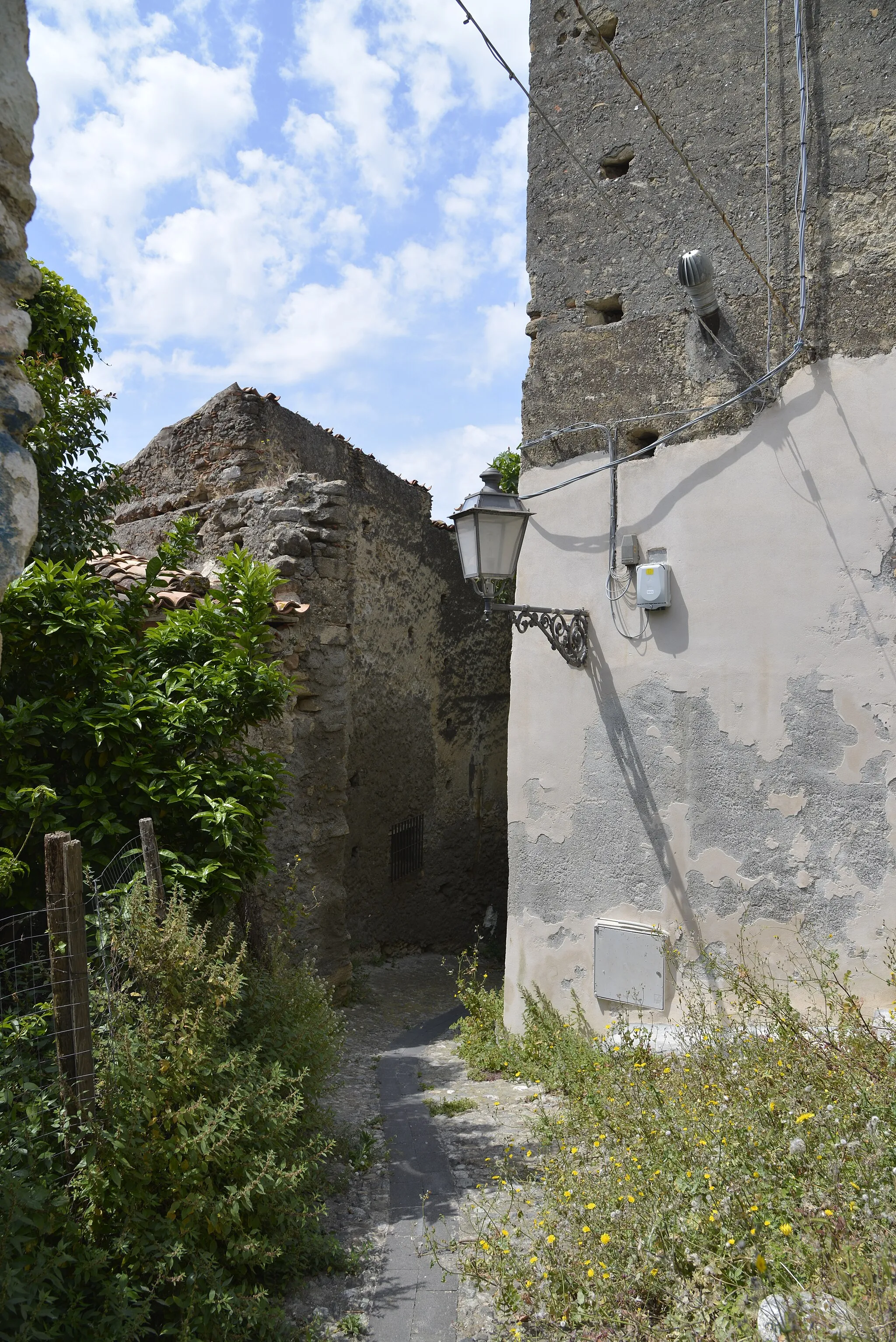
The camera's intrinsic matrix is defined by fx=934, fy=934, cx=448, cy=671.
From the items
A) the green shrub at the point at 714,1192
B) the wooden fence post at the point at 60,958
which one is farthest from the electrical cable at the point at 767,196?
the wooden fence post at the point at 60,958

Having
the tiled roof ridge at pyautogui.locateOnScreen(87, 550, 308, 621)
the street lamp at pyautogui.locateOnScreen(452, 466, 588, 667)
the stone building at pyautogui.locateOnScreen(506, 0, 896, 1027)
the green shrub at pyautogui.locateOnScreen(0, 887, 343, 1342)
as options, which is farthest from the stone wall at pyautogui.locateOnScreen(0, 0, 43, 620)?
the stone building at pyautogui.locateOnScreen(506, 0, 896, 1027)

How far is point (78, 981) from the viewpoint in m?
3.05

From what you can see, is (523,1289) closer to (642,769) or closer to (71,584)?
(642,769)

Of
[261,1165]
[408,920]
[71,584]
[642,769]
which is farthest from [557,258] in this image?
[408,920]

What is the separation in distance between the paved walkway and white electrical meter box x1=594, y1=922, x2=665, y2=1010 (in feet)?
4.10

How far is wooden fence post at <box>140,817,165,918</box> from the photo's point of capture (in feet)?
12.1

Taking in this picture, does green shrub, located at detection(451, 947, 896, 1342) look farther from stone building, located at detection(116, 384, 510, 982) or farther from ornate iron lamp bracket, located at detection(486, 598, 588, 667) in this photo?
ornate iron lamp bracket, located at detection(486, 598, 588, 667)

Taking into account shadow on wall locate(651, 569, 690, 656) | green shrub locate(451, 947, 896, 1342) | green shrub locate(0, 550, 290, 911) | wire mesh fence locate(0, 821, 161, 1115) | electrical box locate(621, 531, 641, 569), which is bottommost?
green shrub locate(451, 947, 896, 1342)

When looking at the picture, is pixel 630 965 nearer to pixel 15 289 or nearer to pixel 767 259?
pixel 767 259

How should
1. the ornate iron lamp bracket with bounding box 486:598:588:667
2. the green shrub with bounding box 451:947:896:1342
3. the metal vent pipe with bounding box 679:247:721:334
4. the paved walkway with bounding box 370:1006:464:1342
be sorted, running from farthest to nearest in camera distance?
the ornate iron lamp bracket with bounding box 486:598:588:667, the metal vent pipe with bounding box 679:247:721:334, the paved walkway with bounding box 370:1006:464:1342, the green shrub with bounding box 451:947:896:1342

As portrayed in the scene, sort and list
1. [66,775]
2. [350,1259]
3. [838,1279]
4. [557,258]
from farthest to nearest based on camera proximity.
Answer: [557,258] → [66,775] → [350,1259] → [838,1279]

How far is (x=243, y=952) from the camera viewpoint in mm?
3473

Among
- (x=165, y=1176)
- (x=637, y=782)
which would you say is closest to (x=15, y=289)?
(x=165, y=1176)

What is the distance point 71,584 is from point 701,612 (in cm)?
330
